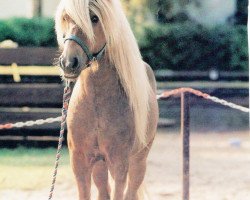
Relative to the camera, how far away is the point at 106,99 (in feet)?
8.90

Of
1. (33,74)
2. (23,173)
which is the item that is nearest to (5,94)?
(33,74)

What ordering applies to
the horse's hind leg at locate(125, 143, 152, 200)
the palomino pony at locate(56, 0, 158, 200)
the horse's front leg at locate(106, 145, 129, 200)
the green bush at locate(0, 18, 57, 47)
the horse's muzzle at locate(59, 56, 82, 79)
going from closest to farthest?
the horse's muzzle at locate(59, 56, 82, 79) < the palomino pony at locate(56, 0, 158, 200) < the horse's front leg at locate(106, 145, 129, 200) < the horse's hind leg at locate(125, 143, 152, 200) < the green bush at locate(0, 18, 57, 47)

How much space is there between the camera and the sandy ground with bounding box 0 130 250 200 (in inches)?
206

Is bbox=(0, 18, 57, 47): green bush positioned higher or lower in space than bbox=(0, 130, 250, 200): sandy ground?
higher

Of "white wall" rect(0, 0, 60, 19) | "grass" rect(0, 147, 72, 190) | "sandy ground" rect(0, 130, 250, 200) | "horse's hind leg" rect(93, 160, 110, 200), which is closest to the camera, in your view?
"horse's hind leg" rect(93, 160, 110, 200)

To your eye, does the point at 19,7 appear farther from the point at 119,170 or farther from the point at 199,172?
the point at 119,170

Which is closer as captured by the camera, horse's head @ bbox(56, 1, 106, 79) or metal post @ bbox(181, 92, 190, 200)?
horse's head @ bbox(56, 1, 106, 79)

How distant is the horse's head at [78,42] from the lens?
2498mm

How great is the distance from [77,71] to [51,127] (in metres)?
5.04

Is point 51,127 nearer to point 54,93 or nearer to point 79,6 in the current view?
point 54,93

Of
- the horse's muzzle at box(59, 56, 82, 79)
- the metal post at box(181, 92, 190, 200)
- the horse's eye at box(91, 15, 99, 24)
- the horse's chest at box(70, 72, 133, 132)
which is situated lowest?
the metal post at box(181, 92, 190, 200)

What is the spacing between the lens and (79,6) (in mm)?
2510

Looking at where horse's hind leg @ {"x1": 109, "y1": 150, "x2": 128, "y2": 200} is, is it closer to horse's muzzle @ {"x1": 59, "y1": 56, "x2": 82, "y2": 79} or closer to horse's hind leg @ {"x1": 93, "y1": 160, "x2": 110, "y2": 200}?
horse's hind leg @ {"x1": 93, "y1": 160, "x2": 110, "y2": 200}

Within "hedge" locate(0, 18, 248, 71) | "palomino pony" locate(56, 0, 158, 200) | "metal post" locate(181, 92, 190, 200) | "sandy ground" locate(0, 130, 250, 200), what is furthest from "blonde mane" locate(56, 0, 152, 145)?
"hedge" locate(0, 18, 248, 71)
